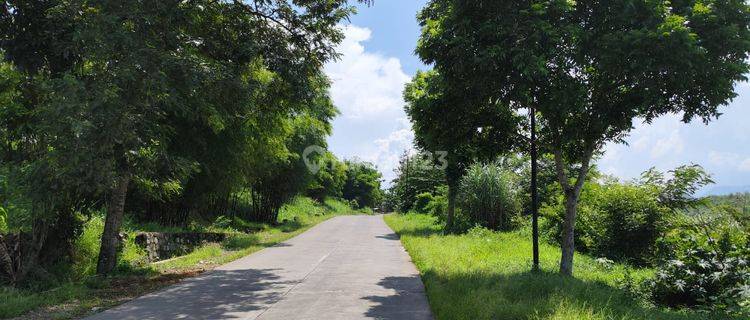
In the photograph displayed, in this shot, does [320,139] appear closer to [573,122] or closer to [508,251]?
[508,251]

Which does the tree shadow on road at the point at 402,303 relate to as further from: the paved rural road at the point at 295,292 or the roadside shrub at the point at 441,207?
the roadside shrub at the point at 441,207

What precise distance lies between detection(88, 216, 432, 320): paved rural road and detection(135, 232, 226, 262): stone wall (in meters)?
2.55

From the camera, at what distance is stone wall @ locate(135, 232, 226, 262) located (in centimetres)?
1550

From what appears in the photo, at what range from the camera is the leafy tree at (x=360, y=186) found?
108 meters

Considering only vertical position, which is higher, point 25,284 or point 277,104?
point 277,104

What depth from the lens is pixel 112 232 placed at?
12531mm

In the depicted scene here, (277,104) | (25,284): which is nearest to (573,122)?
(277,104)

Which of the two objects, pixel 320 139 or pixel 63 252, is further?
pixel 320 139

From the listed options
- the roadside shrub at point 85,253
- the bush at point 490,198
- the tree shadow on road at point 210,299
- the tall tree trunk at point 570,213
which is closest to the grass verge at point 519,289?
the tall tree trunk at point 570,213

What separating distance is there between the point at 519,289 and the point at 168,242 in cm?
1242

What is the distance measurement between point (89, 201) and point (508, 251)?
475 inches

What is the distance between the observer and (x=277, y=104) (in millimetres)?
15375

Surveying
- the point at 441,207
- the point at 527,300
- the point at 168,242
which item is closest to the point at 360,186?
the point at 441,207

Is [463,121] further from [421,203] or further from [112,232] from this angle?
[421,203]
